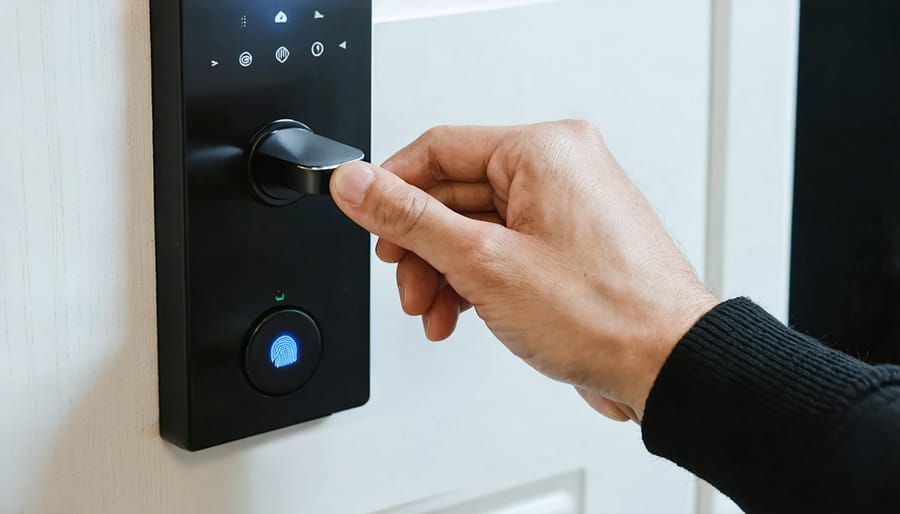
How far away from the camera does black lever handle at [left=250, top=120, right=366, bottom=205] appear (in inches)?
17.1

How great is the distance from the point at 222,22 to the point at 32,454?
A: 176 millimetres

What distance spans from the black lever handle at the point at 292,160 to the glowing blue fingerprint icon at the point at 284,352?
0.19ft

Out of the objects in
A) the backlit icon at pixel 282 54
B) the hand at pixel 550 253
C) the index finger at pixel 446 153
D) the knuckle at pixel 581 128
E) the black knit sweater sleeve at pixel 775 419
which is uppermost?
the backlit icon at pixel 282 54

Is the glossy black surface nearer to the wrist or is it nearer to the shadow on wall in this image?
the wrist

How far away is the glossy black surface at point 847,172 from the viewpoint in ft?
2.50

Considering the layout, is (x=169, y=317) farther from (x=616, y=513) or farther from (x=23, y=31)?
(x=616, y=513)

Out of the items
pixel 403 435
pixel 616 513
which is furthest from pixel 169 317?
pixel 616 513

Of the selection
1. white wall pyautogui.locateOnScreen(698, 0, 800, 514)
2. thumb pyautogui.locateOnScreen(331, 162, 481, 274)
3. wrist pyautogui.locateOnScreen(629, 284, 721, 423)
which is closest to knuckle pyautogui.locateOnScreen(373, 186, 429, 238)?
thumb pyautogui.locateOnScreen(331, 162, 481, 274)

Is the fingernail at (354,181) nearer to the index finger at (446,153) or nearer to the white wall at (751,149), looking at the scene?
the index finger at (446,153)

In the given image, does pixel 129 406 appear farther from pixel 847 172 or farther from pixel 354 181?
pixel 847 172

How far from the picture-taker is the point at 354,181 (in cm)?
44

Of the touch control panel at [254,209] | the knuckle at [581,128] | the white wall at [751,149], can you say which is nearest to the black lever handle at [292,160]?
the touch control panel at [254,209]

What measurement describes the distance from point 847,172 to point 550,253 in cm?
39

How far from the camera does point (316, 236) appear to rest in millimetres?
490
